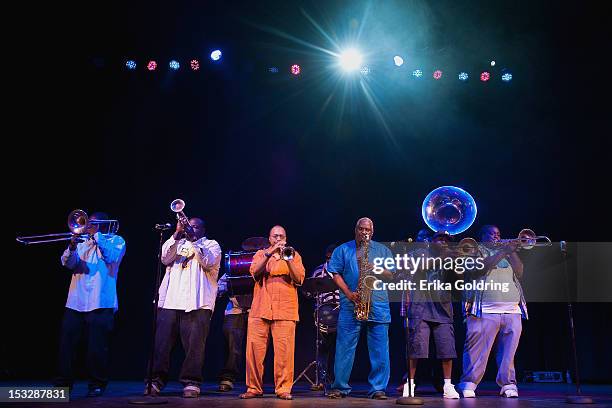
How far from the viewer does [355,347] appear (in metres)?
6.37

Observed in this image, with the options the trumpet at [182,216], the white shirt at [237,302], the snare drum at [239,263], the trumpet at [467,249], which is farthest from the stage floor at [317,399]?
the trumpet at [182,216]

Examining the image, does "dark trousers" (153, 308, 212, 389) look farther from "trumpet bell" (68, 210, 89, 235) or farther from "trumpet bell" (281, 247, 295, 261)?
"trumpet bell" (68, 210, 89, 235)

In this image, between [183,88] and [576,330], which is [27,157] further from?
[576,330]

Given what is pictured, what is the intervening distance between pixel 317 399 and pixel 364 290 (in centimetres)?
117

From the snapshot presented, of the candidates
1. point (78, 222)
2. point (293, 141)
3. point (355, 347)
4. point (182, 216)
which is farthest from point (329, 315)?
point (78, 222)

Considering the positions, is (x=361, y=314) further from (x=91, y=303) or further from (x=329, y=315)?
(x=91, y=303)

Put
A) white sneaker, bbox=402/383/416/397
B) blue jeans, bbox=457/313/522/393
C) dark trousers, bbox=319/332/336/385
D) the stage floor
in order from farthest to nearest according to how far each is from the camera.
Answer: dark trousers, bbox=319/332/336/385 < blue jeans, bbox=457/313/522/393 < white sneaker, bbox=402/383/416/397 < the stage floor

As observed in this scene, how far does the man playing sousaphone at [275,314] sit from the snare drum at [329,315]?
57.5 inches

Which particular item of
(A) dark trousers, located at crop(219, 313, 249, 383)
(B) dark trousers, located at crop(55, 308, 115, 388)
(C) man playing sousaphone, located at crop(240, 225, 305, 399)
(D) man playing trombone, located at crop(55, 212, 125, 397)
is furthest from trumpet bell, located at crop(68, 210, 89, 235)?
(A) dark trousers, located at crop(219, 313, 249, 383)

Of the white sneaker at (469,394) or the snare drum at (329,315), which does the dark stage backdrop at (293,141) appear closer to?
the snare drum at (329,315)

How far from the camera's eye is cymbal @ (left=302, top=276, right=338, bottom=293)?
22.6 ft

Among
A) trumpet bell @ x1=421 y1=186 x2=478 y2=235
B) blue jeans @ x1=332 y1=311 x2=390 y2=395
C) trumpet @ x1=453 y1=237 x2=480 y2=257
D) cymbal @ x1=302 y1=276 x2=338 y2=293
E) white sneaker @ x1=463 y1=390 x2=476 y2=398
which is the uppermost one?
trumpet bell @ x1=421 y1=186 x2=478 y2=235

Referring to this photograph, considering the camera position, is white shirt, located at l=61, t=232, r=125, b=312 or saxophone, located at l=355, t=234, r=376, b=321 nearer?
saxophone, located at l=355, t=234, r=376, b=321

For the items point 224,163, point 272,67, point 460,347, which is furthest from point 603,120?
point 224,163
